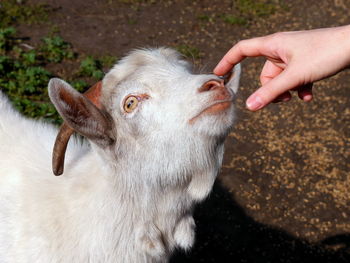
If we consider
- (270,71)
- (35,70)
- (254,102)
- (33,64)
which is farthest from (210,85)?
(33,64)

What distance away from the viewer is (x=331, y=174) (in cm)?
536

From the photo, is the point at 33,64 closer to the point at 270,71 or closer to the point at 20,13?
the point at 20,13

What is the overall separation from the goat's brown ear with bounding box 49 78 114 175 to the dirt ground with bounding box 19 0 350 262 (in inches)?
32.1

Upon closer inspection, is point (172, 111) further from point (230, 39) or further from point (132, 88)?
point (230, 39)

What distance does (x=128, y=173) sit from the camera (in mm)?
2434

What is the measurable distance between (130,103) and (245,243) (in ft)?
8.77

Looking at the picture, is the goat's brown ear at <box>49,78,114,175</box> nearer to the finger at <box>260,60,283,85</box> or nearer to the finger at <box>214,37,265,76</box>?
the finger at <box>214,37,265,76</box>

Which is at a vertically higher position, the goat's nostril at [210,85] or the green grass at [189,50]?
the goat's nostril at [210,85]

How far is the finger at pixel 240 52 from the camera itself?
245cm

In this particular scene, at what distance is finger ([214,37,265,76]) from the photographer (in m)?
2.45

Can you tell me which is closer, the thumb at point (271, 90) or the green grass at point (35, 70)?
the thumb at point (271, 90)

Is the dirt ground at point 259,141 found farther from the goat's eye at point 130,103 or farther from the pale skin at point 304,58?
the goat's eye at point 130,103

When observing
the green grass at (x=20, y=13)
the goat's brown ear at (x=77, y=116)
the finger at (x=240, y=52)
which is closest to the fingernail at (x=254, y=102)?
the finger at (x=240, y=52)

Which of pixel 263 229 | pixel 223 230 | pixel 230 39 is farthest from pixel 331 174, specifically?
pixel 230 39
